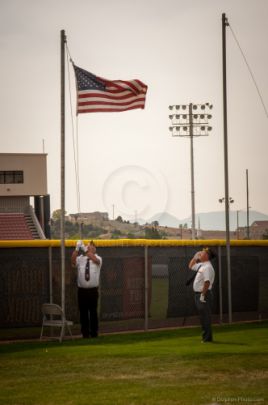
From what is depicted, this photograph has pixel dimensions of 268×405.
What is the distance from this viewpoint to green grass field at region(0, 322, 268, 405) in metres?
12.8

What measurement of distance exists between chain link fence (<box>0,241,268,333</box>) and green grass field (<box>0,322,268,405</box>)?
1396 mm

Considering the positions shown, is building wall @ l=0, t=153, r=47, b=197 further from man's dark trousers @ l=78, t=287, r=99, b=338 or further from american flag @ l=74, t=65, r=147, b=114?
man's dark trousers @ l=78, t=287, r=99, b=338

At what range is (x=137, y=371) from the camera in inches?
597

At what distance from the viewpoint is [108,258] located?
22797mm

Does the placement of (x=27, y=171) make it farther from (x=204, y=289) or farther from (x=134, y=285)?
(x=204, y=289)

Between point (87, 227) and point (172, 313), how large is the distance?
175 meters

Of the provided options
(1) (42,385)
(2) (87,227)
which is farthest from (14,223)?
(2) (87,227)

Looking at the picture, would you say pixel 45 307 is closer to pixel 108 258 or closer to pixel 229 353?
pixel 108 258

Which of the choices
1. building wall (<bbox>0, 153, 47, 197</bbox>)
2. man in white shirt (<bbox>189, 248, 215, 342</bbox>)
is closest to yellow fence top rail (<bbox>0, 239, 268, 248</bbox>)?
man in white shirt (<bbox>189, 248, 215, 342</bbox>)

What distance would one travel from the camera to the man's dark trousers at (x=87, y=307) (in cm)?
2075

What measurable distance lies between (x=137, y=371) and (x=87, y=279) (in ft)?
18.8

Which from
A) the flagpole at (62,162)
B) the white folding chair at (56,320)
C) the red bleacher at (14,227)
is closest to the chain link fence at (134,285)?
the white folding chair at (56,320)

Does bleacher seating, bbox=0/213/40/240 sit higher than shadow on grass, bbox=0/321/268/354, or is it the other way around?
bleacher seating, bbox=0/213/40/240

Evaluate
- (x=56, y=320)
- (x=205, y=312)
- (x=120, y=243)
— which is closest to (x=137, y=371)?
(x=205, y=312)
